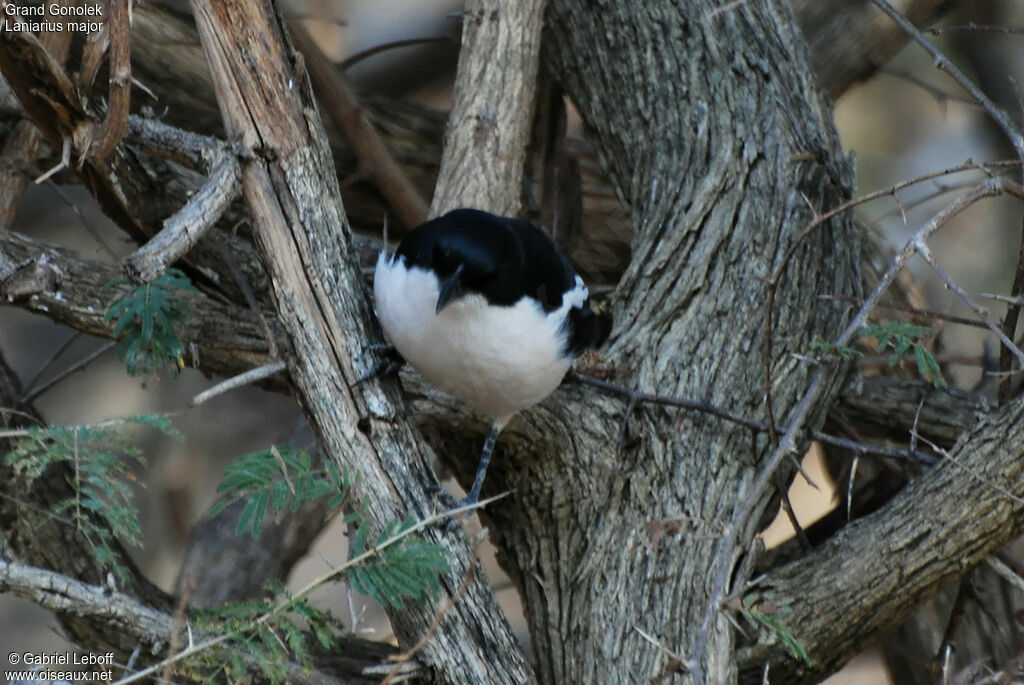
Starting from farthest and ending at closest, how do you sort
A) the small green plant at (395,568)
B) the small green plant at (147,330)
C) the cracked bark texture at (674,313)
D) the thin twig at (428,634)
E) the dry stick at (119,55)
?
the cracked bark texture at (674,313)
the small green plant at (147,330)
the small green plant at (395,568)
the dry stick at (119,55)
the thin twig at (428,634)

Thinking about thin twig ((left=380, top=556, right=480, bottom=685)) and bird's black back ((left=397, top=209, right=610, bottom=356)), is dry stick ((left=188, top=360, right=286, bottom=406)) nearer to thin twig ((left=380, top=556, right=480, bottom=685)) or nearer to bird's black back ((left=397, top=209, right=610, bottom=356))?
bird's black back ((left=397, top=209, right=610, bottom=356))

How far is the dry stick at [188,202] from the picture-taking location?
6.82 feet

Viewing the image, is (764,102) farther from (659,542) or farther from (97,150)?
(97,150)

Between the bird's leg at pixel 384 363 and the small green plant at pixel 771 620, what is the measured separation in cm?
101

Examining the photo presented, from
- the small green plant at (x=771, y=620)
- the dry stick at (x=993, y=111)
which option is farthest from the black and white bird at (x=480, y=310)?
the dry stick at (x=993, y=111)

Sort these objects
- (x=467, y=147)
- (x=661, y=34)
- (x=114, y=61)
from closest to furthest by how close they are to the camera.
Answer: (x=114, y=61), (x=467, y=147), (x=661, y=34)

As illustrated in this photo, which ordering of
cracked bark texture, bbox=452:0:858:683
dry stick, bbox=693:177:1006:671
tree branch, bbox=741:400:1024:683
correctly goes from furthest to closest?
cracked bark texture, bbox=452:0:858:683, tree branch, bbox=741:400:1024:683, dry stick, bbox=693:177:1006:671

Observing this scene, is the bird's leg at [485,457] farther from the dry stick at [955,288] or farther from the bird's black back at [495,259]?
the dry stick at [955,288]

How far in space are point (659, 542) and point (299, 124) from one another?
1464mm

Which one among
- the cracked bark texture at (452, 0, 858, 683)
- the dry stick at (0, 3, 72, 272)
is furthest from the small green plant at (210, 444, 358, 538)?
the dry stick at (0, 3, 72, 272)

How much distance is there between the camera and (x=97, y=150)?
238 cm

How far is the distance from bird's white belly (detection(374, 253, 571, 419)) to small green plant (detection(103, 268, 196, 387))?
508mm

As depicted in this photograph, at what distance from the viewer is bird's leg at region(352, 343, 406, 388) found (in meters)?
2.65

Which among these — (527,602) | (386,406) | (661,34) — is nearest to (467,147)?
(661,34)
